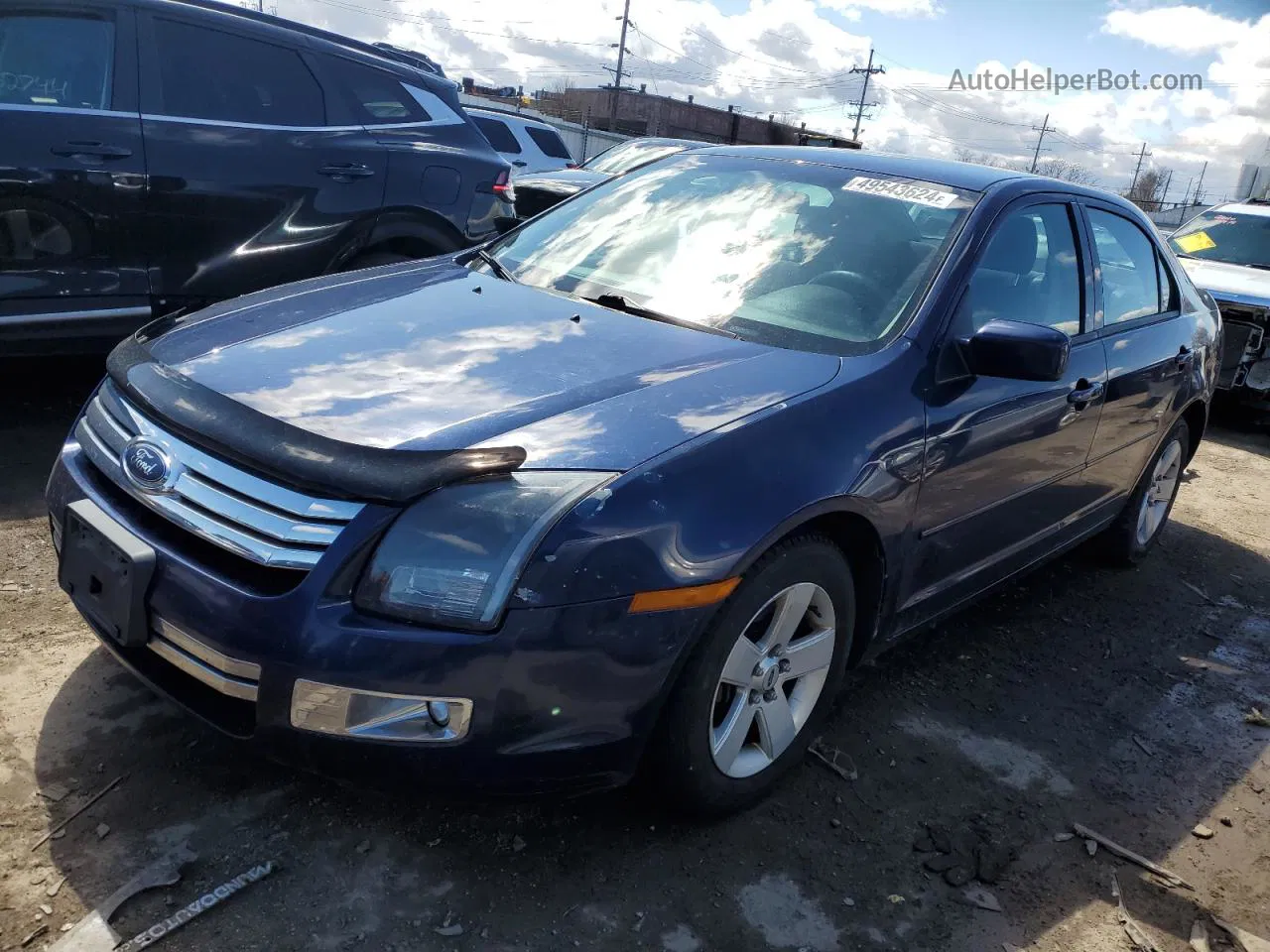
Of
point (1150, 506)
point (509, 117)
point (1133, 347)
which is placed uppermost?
point (509, 117)

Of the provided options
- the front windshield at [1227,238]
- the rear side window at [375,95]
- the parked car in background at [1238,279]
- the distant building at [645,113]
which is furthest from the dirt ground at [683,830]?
the distant building at [645,113]

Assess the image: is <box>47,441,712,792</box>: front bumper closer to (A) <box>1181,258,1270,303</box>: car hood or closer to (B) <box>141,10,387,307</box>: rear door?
(B) <box>141,10,387,307</box>: rear door

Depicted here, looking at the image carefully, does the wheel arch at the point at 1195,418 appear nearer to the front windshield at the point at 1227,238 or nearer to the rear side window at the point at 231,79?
the rear side window at the point at 231,79

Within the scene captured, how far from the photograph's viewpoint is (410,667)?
198cm

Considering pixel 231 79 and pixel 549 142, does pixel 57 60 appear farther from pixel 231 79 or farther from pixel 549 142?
pixel 549 142

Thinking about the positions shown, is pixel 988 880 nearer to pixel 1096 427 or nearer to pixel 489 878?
pixel 489 878

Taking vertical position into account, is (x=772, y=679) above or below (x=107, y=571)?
below

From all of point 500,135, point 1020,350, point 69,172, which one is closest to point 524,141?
point 500,135

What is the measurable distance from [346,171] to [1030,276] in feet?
11.2

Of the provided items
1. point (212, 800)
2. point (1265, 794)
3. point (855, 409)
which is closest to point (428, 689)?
point (212, 800)

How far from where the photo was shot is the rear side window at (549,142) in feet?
44.3

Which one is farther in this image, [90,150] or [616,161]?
[616,161]

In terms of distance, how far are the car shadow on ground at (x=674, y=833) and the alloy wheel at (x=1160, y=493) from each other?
150cm

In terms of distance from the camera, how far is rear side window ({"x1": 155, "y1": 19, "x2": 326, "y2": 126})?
466cm
